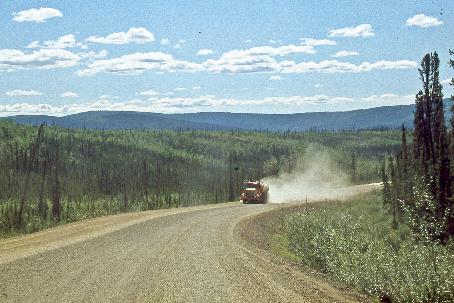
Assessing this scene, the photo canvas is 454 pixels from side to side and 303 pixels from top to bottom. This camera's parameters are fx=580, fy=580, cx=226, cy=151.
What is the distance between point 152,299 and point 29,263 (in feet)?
21.9

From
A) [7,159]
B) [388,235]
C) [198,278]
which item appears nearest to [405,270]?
[198,278]

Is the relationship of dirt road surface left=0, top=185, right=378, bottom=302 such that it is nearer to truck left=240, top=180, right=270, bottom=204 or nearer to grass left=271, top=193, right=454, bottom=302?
grass left=271, top=193, right=454, bottom=302

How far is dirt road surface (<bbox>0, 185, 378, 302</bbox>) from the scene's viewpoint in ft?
46.2

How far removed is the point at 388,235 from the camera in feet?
134

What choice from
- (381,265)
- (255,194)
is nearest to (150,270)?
(381,265)

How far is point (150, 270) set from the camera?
17.2 metres

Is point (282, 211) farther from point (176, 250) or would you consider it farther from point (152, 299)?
point (152, 299)

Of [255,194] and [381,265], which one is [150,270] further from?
[255,194]

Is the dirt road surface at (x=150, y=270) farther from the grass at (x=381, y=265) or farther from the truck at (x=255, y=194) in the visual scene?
the truck at (x=255, y=194)

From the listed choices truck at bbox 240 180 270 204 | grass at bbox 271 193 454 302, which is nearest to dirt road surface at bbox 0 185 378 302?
grass at bbox 271 193 454 302

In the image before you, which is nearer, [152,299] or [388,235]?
[152,299]

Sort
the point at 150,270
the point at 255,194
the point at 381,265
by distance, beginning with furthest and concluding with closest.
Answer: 1. the point at 255,194
2. the point at 381,265
3. the point at 150,270

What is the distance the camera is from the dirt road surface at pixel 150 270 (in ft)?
46.2

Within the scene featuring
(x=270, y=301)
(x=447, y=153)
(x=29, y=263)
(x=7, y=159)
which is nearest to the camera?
(x=270, y=301)
